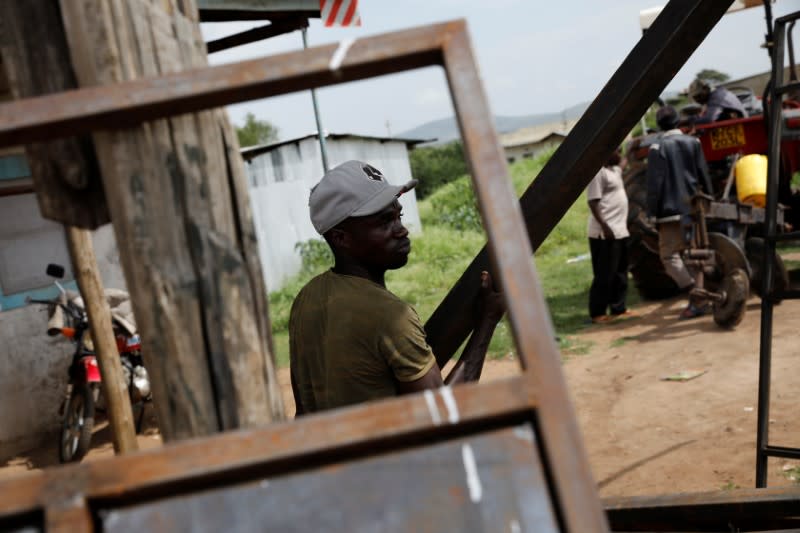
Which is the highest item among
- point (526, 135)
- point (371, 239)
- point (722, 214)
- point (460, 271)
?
point (526, 135)

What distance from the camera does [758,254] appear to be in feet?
24.0

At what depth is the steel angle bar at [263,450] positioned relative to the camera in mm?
1071

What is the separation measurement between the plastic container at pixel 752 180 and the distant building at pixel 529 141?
185ft

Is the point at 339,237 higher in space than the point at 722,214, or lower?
higher

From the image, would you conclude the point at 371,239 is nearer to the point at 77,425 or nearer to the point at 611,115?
the point at 611,115

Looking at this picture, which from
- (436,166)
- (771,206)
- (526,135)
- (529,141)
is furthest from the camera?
(526,135)

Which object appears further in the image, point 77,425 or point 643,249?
point 643,249

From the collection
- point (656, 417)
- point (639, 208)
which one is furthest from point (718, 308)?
point (656, 417)

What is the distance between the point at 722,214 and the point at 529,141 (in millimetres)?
70098

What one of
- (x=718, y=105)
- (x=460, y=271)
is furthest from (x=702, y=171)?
(x=460, y=271)

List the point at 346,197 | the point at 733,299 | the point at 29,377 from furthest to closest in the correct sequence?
the point at 29,377
the point at 733,299
the point at 346,197

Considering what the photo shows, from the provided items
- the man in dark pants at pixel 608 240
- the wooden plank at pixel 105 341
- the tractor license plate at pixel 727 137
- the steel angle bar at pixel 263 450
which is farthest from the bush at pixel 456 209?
the steel angle bar at pixel 263 450

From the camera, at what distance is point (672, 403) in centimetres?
554

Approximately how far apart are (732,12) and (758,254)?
3.52 m
